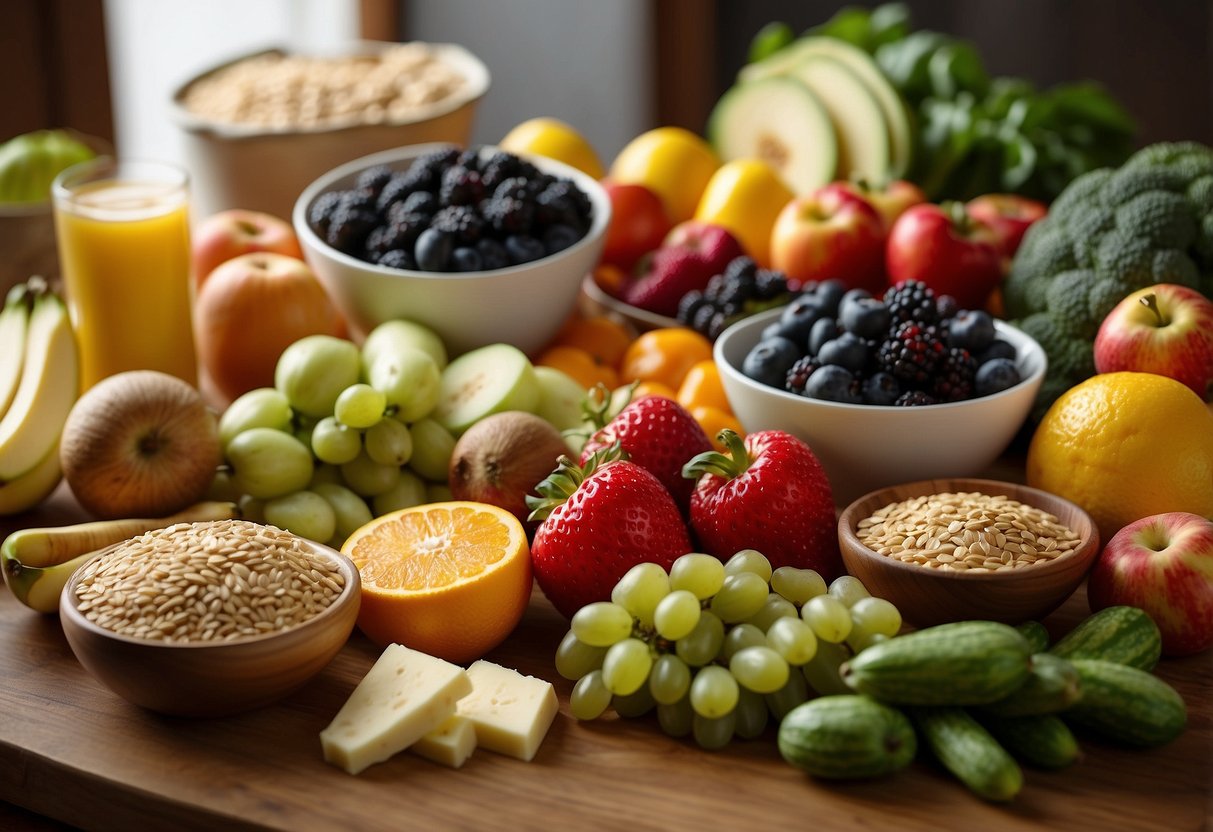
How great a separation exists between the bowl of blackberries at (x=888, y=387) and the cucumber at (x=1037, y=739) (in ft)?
1.38

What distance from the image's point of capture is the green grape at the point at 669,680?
103 centimetres

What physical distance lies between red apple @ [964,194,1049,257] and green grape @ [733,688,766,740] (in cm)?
99

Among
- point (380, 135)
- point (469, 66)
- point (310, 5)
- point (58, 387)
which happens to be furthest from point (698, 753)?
point (310, 5)

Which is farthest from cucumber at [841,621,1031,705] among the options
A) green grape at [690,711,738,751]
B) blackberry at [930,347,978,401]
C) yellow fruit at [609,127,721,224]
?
yellow fruit at [609,127,721,224]

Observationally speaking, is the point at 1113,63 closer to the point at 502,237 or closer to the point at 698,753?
the point at 502,237

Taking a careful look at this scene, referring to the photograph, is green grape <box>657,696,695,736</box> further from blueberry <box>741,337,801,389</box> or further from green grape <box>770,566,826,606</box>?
blueberry <box>741,337,801,389</box>

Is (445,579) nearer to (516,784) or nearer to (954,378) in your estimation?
(516,784)

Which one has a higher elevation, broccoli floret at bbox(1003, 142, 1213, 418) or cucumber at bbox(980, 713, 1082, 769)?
broccoli floret at bbox(1003, 142, 1213, 418)

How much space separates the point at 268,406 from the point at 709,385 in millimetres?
547

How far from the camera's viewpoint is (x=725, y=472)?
1206 millimetres

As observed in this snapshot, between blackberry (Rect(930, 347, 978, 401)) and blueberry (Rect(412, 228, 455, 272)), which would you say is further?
blueberry (Rect(412, 228, 455, 272))

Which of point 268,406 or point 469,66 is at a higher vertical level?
point 469,66

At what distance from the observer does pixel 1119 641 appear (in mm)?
1074

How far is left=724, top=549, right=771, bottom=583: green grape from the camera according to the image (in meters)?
1.11
